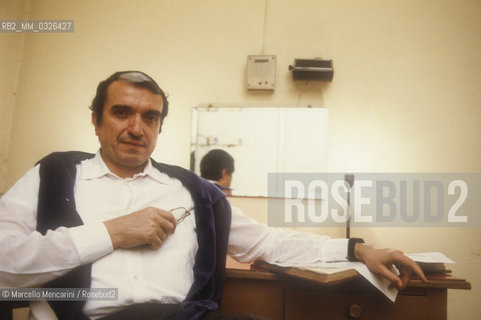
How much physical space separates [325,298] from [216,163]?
1167 mm

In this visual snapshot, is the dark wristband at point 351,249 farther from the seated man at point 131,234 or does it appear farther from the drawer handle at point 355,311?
the drawer handle at point 355,311

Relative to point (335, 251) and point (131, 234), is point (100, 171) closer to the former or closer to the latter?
point (131, 234)

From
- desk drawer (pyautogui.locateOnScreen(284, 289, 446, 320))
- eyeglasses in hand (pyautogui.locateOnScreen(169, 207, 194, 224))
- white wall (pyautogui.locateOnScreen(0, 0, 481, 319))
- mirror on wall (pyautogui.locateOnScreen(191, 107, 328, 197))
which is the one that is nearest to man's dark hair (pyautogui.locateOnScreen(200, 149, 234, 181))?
mirror on wall (pyautogui.locateOnScreen(191, 107, 328, 197))

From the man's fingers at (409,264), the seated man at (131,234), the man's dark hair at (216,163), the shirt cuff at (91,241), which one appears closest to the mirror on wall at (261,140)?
the man's dark hair at (216,163)

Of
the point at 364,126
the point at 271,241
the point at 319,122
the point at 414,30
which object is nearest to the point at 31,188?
the point at 271,241

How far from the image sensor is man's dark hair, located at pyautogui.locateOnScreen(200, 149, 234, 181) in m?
1.99

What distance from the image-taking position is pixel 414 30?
1.98m

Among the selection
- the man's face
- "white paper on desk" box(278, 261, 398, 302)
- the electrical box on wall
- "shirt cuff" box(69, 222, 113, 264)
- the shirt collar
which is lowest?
"white paper on desk" box(278, 261, 398, 302)

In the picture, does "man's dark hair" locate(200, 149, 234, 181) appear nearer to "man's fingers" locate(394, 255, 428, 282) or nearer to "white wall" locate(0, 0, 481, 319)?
"white wall" locate(0, 0, 481, 319)

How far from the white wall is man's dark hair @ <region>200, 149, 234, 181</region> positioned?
165 mm

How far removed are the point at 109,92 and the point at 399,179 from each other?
1.66 m

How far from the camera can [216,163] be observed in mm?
2000

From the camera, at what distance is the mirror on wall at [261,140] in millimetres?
1961

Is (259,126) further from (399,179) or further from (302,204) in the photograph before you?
(399,179)
